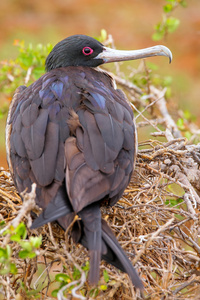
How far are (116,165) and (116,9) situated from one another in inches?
392

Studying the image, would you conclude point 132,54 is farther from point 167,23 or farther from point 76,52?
point 167,23

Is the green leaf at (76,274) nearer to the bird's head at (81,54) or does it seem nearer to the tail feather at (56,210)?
the tail feather at (56,210)

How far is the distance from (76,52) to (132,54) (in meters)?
0.34

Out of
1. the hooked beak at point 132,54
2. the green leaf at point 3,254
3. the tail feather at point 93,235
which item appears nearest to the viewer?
the green leaf at point 3,254

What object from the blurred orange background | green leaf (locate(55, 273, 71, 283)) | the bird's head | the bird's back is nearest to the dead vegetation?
green leaf (locate(55, 273, 71, 283))

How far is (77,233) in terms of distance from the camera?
2.04 m

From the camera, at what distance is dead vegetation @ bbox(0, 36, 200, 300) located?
1.95 meters

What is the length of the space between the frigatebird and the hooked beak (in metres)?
0.33

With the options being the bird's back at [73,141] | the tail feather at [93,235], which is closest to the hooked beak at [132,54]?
the bird's back at [73,141]

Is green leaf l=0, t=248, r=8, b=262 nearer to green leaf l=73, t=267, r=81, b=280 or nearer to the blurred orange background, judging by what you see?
green leaf l=73, t=267, r=81, b=280

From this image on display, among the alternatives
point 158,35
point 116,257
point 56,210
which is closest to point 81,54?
point 158,35

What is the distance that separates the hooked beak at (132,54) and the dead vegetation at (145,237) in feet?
1.55

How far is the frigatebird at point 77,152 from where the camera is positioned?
2006 mm

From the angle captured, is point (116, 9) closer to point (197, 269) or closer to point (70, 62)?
point (70, 62)
